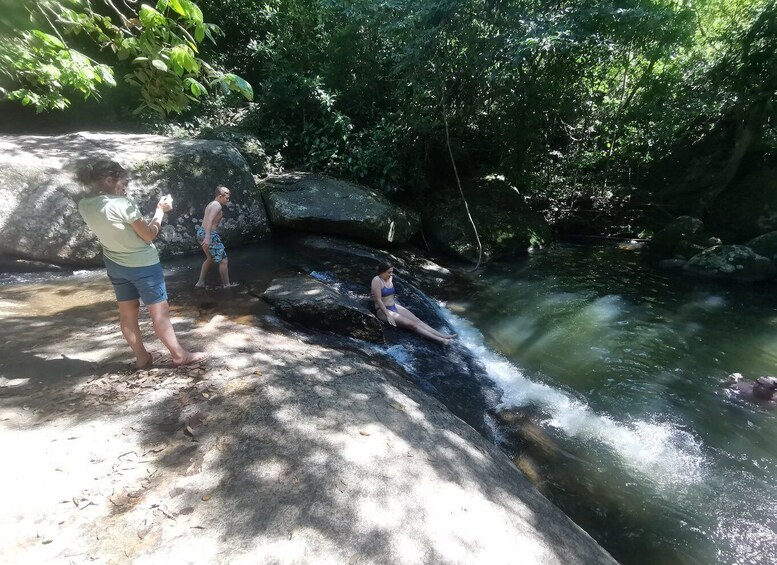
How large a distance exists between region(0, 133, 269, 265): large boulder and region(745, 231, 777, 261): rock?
39.1ft

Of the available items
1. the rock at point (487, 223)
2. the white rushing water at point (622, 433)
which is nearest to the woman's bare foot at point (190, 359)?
the white rushing water at point (622, 433)

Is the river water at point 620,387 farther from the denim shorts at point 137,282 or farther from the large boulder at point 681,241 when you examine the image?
the denim shorts at point 137,282

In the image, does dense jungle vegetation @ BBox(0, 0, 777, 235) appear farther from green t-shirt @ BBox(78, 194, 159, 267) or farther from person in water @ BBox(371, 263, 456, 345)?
green t-shirt @ BBox(78, 194, 159, 267)

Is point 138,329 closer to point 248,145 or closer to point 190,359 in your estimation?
point 190,359

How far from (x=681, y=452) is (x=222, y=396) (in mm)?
4991

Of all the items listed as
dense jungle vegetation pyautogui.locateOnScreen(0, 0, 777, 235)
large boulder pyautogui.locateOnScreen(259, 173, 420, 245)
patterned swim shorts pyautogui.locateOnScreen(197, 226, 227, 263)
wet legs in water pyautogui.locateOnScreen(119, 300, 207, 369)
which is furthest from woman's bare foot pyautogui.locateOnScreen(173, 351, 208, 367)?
dense jungle vegetation pyautogui.locateOnScreen(0, 0, 777, 235)

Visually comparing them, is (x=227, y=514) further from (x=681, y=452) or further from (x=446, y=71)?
(x=446, y=71)

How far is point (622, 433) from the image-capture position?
16.5 ft

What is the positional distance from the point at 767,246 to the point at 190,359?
42.7 feet

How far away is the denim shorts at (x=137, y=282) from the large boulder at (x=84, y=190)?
4.30 metres

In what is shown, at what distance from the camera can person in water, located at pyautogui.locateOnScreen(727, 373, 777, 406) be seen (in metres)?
5.32

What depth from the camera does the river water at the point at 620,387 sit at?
3922 millimetres

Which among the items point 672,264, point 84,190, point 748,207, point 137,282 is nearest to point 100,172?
point 137,282

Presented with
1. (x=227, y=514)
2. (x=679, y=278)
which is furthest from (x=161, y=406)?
(x=679, y=278)
